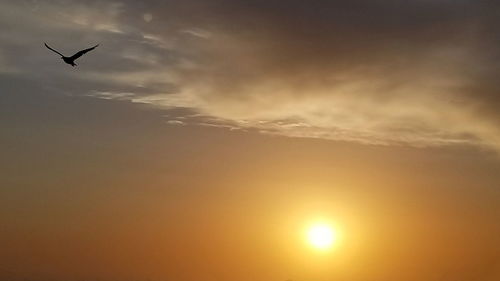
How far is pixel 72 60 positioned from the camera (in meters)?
132
